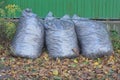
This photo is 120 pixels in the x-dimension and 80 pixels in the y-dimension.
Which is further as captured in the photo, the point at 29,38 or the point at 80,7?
the point at 80,7

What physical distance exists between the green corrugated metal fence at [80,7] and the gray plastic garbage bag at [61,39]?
1.06m

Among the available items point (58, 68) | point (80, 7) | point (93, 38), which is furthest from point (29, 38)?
point (80, 7)

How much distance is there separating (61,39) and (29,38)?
0.65m

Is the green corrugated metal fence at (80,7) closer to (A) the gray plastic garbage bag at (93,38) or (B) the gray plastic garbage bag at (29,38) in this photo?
(A) the gray plastic garbage bag at (93,38)

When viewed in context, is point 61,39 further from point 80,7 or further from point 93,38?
point 80,7

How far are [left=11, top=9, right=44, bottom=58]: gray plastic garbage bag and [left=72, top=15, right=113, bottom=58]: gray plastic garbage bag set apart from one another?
0.81 meters

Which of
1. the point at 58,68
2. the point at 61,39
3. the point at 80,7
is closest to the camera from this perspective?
the point at 58,68

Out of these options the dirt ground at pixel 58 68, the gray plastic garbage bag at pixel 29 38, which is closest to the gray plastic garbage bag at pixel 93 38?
the dirt ground at pixel 58 68

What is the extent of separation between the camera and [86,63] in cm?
829

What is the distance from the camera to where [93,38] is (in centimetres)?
866

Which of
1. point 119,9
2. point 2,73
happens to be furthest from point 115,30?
point 2,73

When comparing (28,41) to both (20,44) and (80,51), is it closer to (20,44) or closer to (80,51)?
(20,44)

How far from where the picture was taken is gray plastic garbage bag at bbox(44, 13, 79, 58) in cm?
846

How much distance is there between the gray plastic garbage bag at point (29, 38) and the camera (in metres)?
8.52
